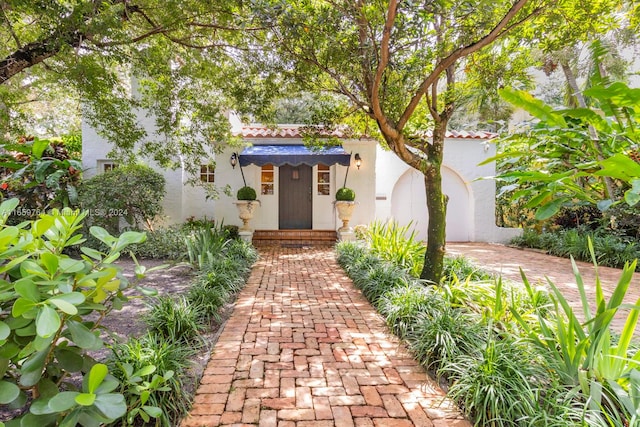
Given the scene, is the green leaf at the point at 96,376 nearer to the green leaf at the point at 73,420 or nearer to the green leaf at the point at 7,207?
the green leaf at the point at 73,420

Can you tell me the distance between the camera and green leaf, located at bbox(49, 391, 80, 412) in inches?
63.0

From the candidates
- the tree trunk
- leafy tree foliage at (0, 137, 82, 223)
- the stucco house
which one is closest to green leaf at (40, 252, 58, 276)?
the tree trunk

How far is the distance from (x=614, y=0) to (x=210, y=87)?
898 cm

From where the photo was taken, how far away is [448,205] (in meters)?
15.4

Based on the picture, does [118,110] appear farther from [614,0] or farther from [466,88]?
[614,0]

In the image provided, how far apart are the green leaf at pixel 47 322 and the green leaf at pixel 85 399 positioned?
1.48 feet

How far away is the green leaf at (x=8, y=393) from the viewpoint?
63.2 inches

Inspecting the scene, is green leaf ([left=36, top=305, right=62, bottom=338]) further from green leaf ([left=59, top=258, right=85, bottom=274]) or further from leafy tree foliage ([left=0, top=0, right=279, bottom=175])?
leafy tree foliage ([left=0, top=0, right=279, bottom=175])

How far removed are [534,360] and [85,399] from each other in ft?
12.5

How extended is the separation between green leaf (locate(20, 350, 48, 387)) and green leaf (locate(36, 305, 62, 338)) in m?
0.55

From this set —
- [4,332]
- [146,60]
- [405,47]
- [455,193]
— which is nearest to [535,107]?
[4,332]

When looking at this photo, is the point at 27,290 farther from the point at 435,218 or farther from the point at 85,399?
the point at 435,218

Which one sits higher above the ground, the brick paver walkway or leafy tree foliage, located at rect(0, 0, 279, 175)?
leafy tree foliage, located at rect(0, 0, 279, 175)

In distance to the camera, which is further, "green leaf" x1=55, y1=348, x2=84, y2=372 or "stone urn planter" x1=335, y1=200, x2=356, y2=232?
"stone urn planter" x1=335, y1=200, x2=356, y2=232
